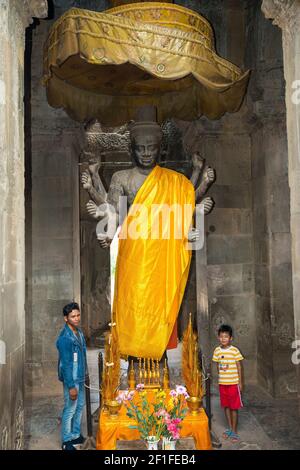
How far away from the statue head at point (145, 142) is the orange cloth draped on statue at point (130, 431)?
3065mm

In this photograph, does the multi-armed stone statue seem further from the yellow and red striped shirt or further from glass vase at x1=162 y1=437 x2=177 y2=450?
glass vase at x1=162 y1=437 x2=177 y2=450

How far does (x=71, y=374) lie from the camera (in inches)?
202

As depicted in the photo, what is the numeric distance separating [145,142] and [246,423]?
391 cm

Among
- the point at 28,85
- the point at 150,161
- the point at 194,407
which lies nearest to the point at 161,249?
the point at 150,161

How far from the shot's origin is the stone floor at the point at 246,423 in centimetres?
529

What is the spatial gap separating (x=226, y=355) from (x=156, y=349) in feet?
2.84

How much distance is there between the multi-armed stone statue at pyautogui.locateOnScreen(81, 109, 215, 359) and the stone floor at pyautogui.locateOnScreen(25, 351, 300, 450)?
102 centimetres

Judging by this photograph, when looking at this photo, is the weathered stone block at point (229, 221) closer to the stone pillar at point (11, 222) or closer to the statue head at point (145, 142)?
the statue head at point (145, 142)

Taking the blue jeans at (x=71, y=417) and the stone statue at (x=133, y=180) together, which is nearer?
the blue jeans at (x=71, y=417)

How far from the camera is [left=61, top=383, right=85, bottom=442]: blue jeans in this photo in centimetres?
517

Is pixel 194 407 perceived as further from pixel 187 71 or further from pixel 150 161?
pixel 187 71

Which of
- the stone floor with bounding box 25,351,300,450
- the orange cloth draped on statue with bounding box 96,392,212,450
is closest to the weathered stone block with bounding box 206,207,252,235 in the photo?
the stone floor with bounding box 25,351,300,450

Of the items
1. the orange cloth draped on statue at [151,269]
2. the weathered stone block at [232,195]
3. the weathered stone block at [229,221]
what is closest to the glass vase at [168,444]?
the orange cloth draped on statue at [151,269]

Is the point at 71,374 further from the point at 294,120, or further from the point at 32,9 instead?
the point at 32,9
